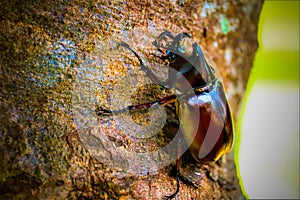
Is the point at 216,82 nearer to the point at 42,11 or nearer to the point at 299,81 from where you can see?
the point at 42,11

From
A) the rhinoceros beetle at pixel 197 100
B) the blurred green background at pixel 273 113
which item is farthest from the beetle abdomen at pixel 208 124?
the blurred green background at pixel 273 113

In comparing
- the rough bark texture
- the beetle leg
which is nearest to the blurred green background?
the beetle leg

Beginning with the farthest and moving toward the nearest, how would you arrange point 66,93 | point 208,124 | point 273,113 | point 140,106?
point 273,113 < point 208,124 < point 140,106 < point 66,93

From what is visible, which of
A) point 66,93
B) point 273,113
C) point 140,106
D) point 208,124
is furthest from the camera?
point 273,113

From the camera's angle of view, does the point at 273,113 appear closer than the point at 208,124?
No

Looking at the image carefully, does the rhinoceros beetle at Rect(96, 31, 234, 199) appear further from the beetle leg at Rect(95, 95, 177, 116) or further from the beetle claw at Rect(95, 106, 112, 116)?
the beetle claw at Rect(95, 106, 112, 116)

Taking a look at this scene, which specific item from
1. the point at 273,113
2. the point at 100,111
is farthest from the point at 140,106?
the point at 273,113

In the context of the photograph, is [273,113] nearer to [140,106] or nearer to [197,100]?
[197,100]

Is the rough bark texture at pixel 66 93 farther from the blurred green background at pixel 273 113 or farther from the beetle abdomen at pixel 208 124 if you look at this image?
the blurred green background at pixel 273 113
